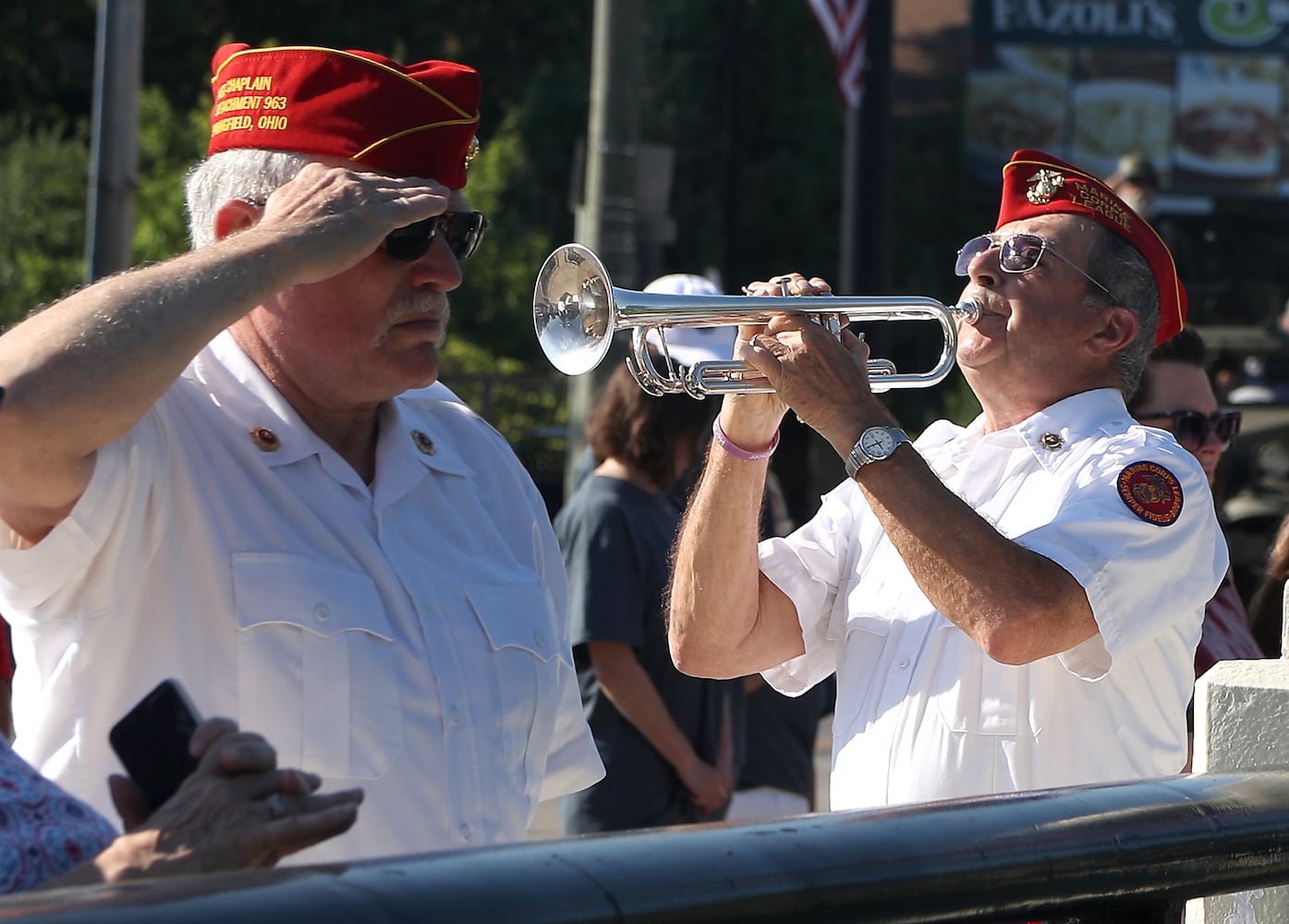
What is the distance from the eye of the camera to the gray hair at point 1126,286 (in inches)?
123

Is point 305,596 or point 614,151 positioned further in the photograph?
point 614,151

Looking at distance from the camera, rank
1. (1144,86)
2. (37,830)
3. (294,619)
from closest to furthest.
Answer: (37,830), (294,619), (1144,86)

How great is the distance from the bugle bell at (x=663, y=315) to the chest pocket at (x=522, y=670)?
63 cm

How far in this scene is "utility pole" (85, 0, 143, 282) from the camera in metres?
7.87

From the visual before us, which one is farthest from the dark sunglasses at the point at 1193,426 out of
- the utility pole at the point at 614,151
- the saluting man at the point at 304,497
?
the utility pole at the point at 614,151

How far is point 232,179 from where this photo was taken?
2502mm

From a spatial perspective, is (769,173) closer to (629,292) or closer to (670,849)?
(629,292)

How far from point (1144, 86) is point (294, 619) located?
28.8 metres

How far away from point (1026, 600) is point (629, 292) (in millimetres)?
919

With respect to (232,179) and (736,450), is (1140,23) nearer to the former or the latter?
(736,450)

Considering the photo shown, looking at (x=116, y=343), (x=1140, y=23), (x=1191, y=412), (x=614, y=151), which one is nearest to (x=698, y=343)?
(x=1191, y=412)

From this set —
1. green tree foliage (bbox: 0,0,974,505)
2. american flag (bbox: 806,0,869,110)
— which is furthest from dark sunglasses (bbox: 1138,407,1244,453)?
green tree foliage (bbox: 0,0,974,505)

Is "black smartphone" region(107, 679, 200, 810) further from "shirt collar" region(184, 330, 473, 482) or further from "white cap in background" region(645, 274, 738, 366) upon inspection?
"white cap in background" region(645, 274, 738, 366)

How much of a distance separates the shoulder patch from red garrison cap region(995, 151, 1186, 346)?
0.50m
